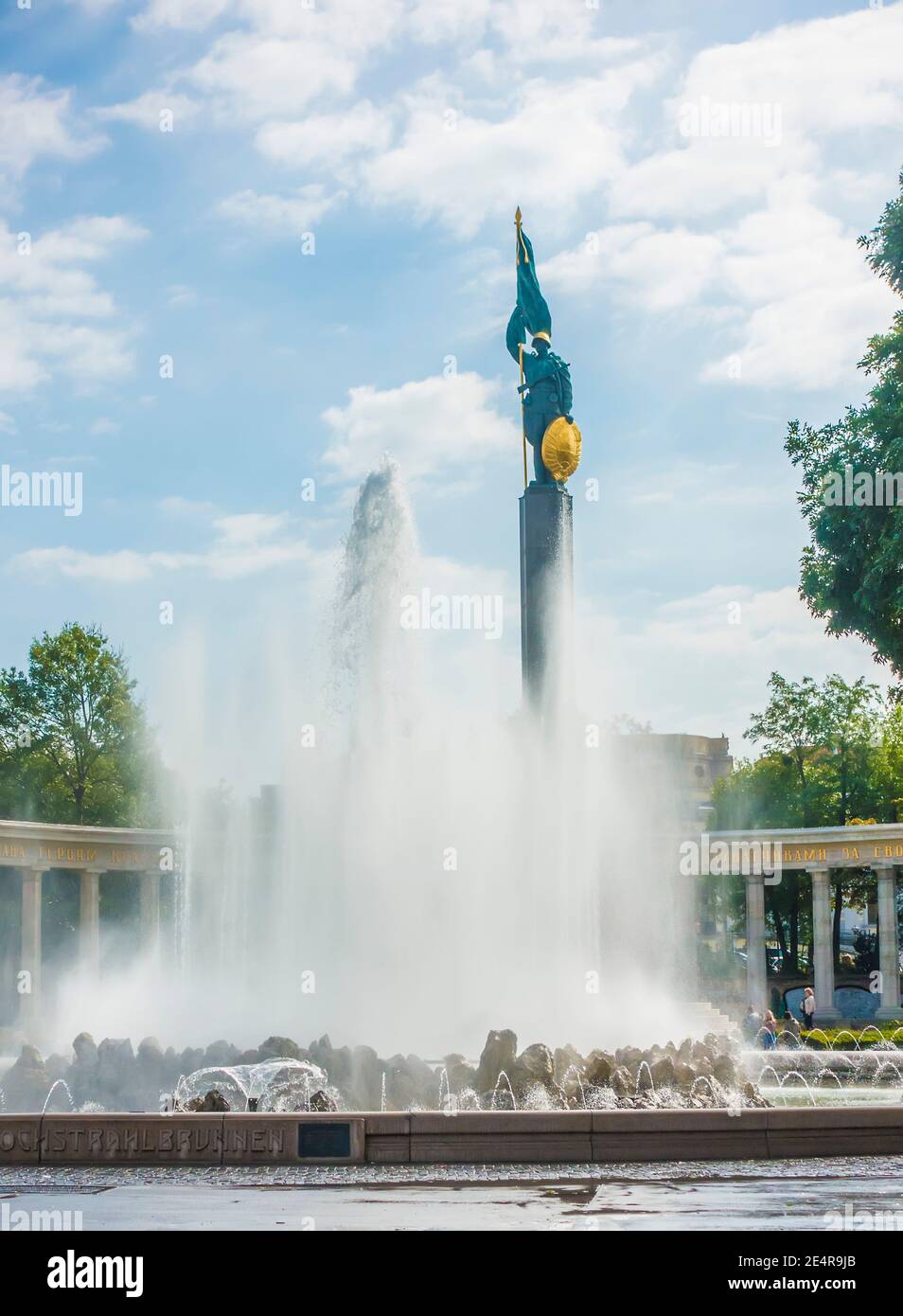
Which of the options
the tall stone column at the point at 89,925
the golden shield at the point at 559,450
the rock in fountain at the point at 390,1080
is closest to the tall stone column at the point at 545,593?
the golden shield at the point at 559,450

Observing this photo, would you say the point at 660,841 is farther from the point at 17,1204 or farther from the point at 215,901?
the point at 17,1204

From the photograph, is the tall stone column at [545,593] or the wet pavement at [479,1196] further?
the tall stone column at [545,593]

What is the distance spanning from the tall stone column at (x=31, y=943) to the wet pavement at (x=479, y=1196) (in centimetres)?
3292

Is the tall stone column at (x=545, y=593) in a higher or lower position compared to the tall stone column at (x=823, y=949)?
higher

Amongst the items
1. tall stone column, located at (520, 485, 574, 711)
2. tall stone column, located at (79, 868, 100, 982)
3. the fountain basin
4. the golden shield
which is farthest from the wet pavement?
tall stone column, located at (79, 868, 100, 982)

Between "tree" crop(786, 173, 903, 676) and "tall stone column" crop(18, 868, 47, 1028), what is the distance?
27.6 m

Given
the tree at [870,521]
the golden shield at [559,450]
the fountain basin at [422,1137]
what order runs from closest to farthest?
the fountain basin at [422,1137] → the tree at [870,521] → the golden shield at [559,450]

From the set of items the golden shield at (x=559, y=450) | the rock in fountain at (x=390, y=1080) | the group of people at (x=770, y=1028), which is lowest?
the group of people at (x=770, y=1028)

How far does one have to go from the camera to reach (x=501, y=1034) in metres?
20.7

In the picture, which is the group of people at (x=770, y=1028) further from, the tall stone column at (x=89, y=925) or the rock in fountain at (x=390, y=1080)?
the tall stone column at (x=89, y=925)

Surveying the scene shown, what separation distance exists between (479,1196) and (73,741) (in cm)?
5280

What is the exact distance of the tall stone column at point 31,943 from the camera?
4709cm
